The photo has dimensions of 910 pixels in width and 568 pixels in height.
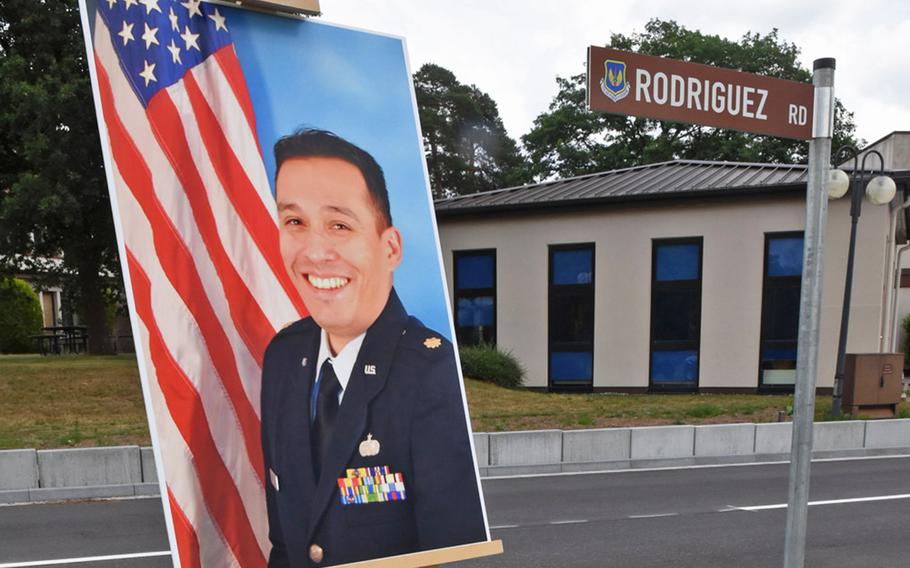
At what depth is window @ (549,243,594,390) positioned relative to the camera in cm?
2106

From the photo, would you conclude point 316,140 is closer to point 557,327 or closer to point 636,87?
A: point 636,87

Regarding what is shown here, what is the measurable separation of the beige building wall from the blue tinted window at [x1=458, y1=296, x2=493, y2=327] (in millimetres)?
481

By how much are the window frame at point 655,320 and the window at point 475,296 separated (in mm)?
5191

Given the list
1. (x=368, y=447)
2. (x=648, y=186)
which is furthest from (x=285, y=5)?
(x=648, y=186)

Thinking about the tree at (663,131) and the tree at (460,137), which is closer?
the tree at (663,131)

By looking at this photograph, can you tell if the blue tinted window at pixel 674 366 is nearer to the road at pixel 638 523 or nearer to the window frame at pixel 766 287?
the window frame at pixel 766 287

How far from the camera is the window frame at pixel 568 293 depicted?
20984 millimetres

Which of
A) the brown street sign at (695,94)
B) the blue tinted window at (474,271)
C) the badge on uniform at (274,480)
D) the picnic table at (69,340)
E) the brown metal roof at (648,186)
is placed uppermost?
the brown metal roof at (648,186)

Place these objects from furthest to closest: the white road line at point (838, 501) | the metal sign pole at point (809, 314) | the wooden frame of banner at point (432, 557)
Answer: the white road line at point (838, 501), the metal sign pole at point (809, 314), the wooden frame of banner at point (432, 557)

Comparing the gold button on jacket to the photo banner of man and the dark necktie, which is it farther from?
the dark necktie

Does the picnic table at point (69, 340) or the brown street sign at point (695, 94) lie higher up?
the brown street sign at point (695, 94)

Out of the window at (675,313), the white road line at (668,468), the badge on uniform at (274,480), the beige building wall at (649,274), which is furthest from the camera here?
the window at (675,313)

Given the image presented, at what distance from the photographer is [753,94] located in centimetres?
291

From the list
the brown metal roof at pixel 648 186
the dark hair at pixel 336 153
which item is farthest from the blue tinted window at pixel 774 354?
the dark hair at pixel 336 153
